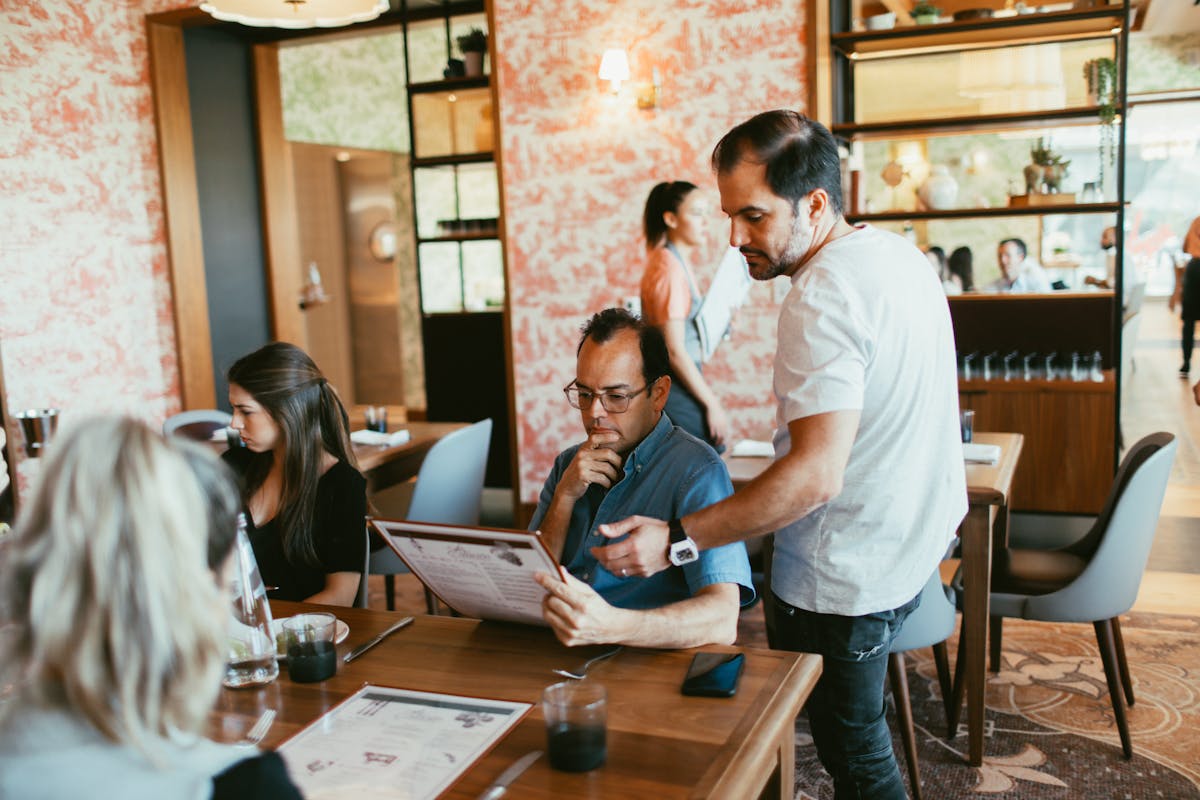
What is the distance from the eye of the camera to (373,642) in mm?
1735

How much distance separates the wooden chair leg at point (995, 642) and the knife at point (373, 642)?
6.94 ft

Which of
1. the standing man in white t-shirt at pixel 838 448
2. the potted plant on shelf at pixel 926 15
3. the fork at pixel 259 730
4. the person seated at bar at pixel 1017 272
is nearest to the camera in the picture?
the fork at pixel 259 730

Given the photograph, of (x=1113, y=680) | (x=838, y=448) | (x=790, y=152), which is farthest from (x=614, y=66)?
(x=838, y=448)

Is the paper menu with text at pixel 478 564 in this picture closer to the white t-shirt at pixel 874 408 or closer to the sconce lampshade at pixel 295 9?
the white t-shirt at pixel 874 408

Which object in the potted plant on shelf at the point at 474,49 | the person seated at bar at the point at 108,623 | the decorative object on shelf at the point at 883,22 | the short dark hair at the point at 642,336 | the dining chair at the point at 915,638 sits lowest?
the dining chair at the point at 915,638

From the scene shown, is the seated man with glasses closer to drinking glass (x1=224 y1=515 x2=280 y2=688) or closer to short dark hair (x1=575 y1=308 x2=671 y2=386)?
short dark hair (x1=575 y1=308 x2=671 y2=386)

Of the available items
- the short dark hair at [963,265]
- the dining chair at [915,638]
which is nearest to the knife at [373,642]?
the dining chair at [915,638]

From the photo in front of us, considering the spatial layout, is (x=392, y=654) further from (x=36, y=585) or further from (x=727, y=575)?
(x=36, y=585)

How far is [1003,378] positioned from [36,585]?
182 inches

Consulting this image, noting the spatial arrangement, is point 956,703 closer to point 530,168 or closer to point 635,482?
point 635,482

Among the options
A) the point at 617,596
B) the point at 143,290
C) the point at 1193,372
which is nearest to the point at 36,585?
the point at 617,596

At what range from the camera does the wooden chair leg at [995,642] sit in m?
3.25

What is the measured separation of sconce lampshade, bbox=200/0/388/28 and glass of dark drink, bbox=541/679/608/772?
2553 mm

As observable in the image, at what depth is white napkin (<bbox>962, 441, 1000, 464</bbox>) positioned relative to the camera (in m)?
3.02
